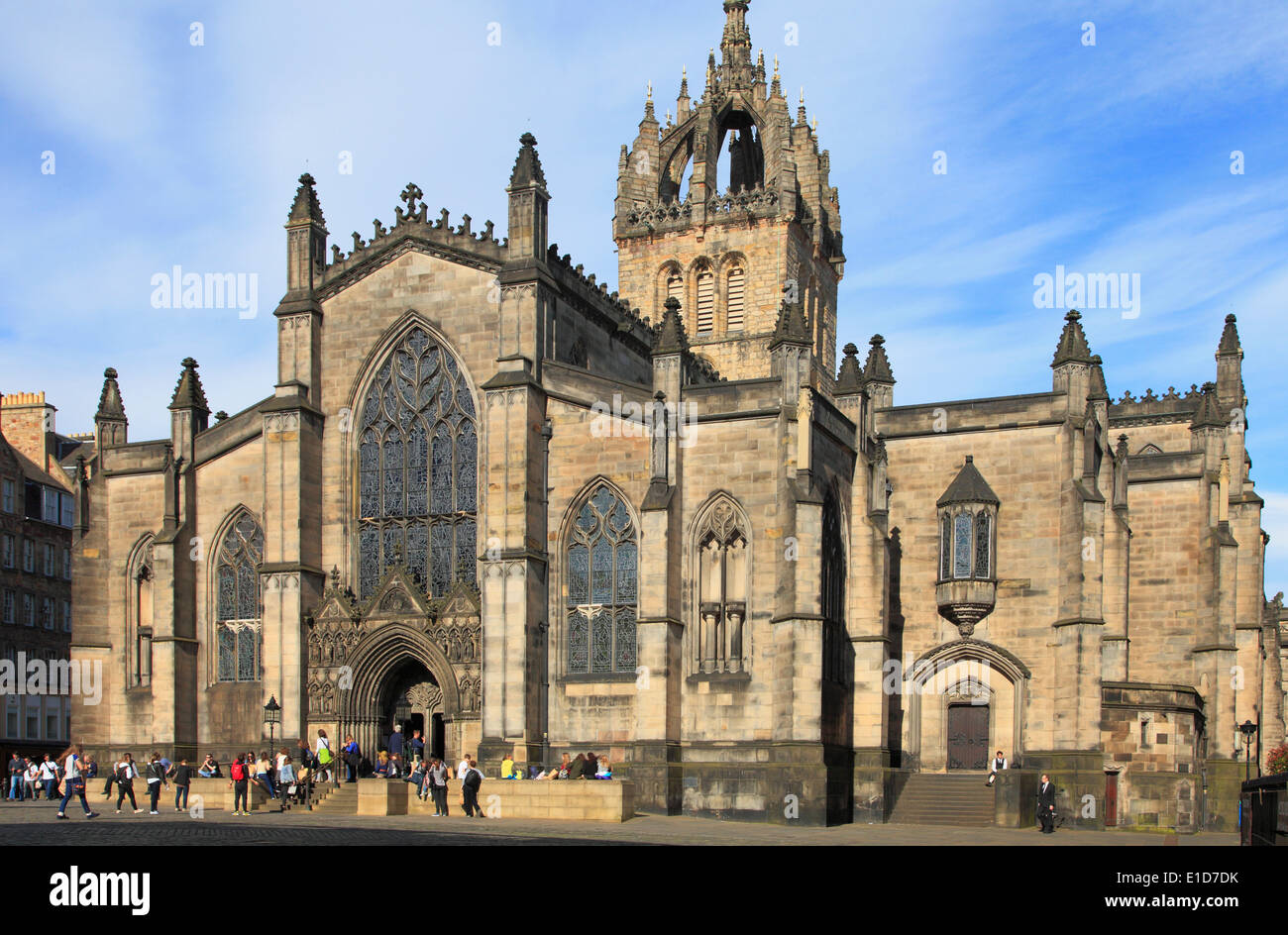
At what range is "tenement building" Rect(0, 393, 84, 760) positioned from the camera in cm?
6253

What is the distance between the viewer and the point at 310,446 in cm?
3925

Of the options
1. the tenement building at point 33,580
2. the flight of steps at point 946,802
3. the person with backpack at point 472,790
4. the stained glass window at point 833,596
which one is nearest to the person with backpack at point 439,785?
the person with backpack at point 472,790

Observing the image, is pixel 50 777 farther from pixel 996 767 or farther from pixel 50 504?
A: pixel 50 504

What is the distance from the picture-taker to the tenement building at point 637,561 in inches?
1379

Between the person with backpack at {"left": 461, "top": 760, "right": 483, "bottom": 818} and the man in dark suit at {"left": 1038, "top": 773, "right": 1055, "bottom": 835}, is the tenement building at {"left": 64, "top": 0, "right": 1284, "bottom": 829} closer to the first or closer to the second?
the man in dark suit at {"left": 1038, "top": 773, "right": 1055, "bottom": 835}

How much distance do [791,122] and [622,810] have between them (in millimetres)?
41469

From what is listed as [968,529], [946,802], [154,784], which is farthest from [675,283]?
[154,784]

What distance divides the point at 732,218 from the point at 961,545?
2460 cm

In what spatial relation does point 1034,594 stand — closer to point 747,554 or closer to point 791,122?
point 747,554

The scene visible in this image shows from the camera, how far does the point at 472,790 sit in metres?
30.0

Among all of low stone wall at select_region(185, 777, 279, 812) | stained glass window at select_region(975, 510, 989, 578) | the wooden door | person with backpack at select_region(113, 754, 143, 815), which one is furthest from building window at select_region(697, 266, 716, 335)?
person with backpack at select_region(113, 754, 143, 815)

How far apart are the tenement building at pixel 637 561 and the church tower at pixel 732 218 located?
16626 mm
